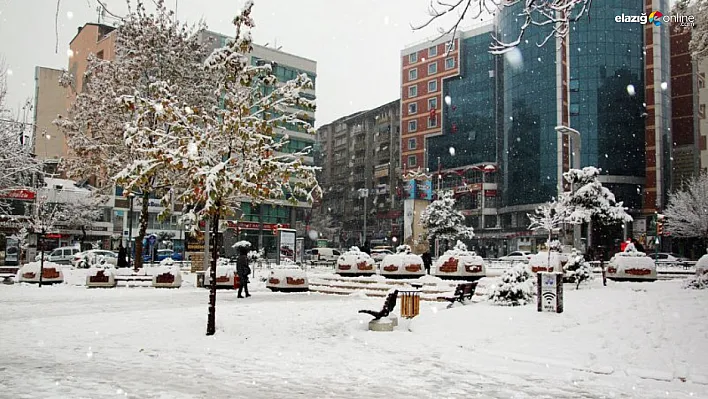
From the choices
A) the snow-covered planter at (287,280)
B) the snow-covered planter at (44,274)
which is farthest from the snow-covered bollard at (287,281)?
the snow-covered planter at (44,274)

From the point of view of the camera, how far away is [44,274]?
2473 centimetres

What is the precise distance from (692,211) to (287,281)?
41925 millimetres

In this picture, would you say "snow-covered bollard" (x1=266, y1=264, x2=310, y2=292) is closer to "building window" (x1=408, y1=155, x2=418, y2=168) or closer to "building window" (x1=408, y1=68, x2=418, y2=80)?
"building window" (x1=408, y1=155, x2=418, y2=168)

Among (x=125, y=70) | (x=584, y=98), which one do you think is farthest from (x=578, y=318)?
(x=584, y=98)

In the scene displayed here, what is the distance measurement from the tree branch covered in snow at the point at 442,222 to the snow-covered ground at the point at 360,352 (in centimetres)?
4450

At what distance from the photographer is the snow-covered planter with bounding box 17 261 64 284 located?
24.8 meters

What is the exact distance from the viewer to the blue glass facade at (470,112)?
3295 inches

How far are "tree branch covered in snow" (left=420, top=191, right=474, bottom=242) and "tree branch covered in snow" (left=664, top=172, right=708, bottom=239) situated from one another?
60.7ft

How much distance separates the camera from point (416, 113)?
92.8 metres

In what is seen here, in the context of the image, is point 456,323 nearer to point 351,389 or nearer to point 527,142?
point 351,389

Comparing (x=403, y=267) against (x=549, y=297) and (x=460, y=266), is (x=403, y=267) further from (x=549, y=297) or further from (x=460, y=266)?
(x=549, y=297)

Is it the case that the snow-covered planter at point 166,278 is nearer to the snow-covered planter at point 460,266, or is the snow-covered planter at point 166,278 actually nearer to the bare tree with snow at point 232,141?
the snow-covered planter at point 460,266

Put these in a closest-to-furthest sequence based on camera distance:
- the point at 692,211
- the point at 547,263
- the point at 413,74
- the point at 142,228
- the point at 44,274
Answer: the point at 547,263 < the point at 44,274 < the point at 142,228 < the point at 692,211 < the point at 413,74

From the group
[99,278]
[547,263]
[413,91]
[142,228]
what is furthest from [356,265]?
[413,91]
